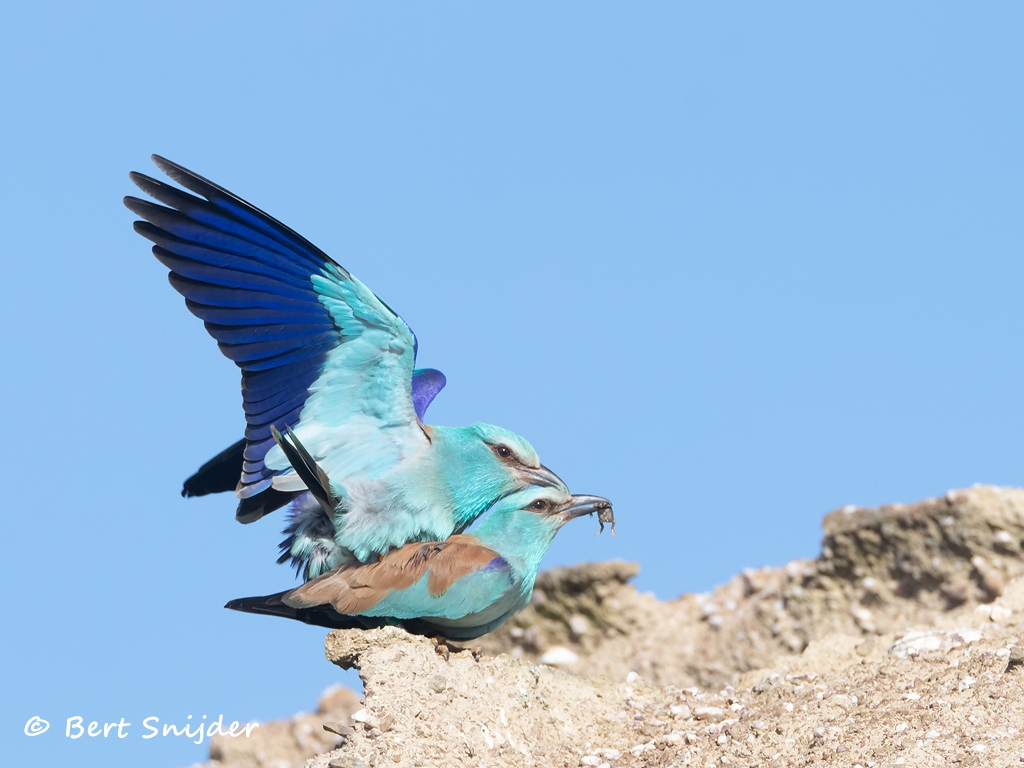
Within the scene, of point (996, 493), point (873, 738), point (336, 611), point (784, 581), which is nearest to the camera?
point (873, 738)

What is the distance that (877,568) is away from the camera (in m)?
9.34

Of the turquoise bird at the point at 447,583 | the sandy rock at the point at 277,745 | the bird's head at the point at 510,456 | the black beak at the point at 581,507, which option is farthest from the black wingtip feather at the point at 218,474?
the sandy rock at the point at 277,745

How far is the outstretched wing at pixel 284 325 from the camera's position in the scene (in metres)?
5.79

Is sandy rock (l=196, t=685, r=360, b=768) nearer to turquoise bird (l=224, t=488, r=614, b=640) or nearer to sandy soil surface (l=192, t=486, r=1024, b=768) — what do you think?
sandy soil surface (l=192, t=486, r=1024, b=768)

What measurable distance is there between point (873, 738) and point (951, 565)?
4.50 m

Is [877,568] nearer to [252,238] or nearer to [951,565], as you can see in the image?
[951,565]

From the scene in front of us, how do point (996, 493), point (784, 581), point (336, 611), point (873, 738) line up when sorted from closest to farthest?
point (873, 738)
point (336, 611)
point (996, 493)
point (784, 581)

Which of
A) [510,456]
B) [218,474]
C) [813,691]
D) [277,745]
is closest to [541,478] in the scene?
[510,456]

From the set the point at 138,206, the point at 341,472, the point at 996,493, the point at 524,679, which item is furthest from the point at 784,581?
the point at 138,206

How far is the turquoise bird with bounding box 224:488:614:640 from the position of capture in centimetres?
548

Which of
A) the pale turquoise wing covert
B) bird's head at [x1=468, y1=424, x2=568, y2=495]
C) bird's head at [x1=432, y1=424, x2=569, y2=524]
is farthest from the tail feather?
bird's head at [x1=468, y1=424, x2=568, y2=495]

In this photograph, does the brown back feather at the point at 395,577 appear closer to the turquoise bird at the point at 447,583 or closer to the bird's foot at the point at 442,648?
the turquoise bird at the point at 447,583

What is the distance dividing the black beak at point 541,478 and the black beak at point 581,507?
0.07 m

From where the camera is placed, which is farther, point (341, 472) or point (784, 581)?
point (784, 581)
